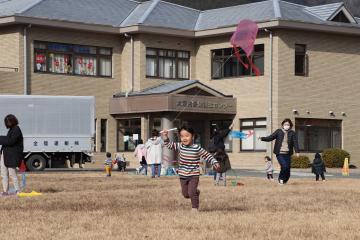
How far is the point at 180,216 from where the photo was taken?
1326cm

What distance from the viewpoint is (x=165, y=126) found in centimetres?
4425

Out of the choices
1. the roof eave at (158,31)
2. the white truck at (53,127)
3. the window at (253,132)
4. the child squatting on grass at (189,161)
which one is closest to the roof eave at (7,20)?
the white truck at (53,127)

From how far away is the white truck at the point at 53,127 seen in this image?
1524 inches

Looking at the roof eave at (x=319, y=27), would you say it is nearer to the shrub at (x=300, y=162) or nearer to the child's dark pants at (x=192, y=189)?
the shrub at (x=300, y=162)

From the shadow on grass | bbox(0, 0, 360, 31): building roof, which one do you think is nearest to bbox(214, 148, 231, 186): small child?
the shadow on grass

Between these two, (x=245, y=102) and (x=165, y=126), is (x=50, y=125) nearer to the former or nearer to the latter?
(x=165, y=126)

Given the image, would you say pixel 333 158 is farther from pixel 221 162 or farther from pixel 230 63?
pixel 221 162

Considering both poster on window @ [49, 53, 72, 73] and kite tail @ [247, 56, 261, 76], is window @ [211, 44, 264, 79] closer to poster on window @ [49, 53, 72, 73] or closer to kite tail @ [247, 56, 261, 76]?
kite tail @ [247, 56, 261, 76]

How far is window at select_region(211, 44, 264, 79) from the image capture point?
46.1 metres

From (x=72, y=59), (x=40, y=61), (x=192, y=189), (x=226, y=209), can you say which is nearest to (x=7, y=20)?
(x=40, y=61)

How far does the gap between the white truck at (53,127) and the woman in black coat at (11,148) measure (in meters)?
20.0

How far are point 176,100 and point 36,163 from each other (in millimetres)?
8481

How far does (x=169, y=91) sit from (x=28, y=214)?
3071cm

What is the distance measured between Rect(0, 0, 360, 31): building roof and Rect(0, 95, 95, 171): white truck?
6.00m
